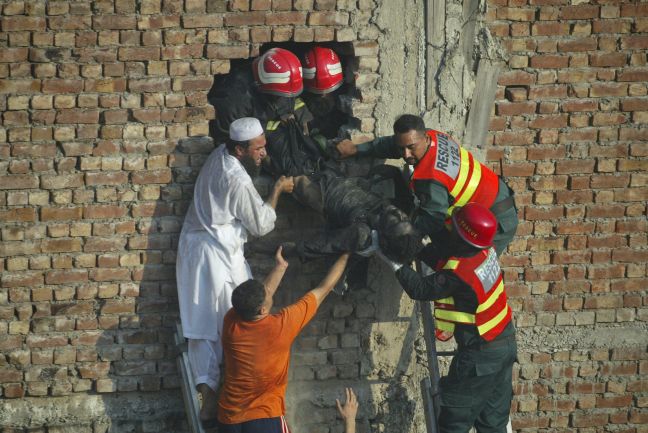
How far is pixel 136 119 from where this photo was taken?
19.3 feet

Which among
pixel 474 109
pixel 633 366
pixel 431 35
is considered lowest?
pixel 633 366

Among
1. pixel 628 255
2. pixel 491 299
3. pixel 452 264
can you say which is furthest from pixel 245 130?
pixel 628 255

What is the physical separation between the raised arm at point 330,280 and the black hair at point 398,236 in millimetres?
286

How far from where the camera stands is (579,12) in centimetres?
614

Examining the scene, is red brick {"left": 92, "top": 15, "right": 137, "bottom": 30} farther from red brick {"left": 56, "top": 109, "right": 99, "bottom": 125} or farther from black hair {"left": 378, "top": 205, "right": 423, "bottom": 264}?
black hair {"left": 378, "top": 205, "right": 423, "bottom": 264}

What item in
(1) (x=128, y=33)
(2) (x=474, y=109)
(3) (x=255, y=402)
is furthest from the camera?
(2) (x=474, y=109)

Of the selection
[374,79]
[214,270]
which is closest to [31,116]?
[214,270]

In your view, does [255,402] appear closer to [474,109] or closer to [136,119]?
[136,119]

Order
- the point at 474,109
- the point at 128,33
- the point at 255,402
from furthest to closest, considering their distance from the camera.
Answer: the point at 474,109 < the point at 128,33 < the point at 255,402

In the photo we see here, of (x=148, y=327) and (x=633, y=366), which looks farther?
(x=633, y=366)

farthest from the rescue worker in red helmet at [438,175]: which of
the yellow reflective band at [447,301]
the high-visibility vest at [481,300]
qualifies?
the yellow reflective band at [447,301]

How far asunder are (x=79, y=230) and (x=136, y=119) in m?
0.84

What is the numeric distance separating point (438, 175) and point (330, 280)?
951mm

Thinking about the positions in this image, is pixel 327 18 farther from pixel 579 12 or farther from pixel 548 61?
pixel 579 12
